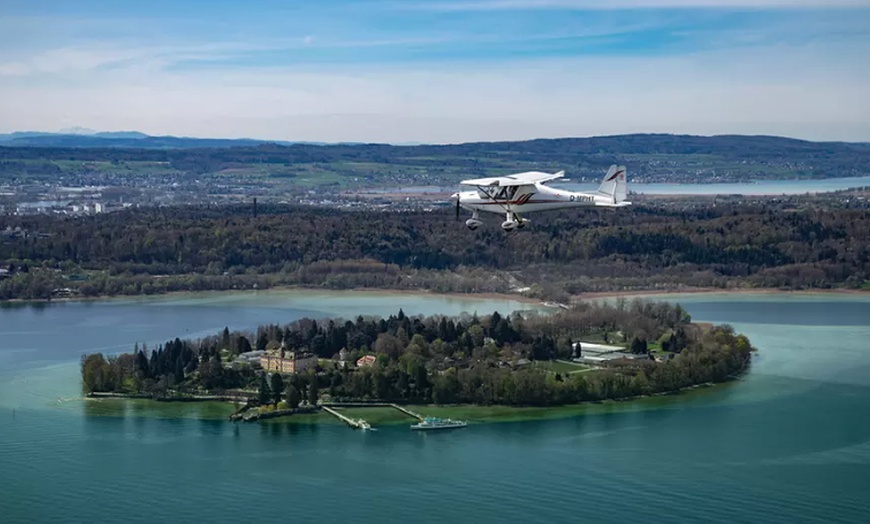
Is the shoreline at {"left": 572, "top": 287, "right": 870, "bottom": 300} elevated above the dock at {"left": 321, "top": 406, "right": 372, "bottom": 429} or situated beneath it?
elevated above

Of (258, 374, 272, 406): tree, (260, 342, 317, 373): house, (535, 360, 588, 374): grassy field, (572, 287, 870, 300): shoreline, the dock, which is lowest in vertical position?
the dock

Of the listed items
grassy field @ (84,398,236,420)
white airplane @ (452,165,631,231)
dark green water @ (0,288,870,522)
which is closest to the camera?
dark green water @ (0,288,870,522)

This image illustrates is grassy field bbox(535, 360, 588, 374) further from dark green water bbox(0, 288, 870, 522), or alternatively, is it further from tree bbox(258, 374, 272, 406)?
tree bbox(258, 374, 272, 406)

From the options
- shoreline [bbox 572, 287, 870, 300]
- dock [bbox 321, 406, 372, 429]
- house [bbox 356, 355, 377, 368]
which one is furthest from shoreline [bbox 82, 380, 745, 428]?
shoreline [bbox 572, 287, 870, 300]

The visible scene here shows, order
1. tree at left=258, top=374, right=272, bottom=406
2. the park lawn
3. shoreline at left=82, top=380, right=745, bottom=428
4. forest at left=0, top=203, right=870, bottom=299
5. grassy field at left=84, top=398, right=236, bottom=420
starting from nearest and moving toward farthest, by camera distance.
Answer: the park lawn
shoreline at left=82, top=380, right=745, bottom=428
grassy field at left=84, top=398, right=236, bottom=420
tree at left=258, top=374, right=272, bottom=406
forest at left=0, top=203, right=870, bottom=299

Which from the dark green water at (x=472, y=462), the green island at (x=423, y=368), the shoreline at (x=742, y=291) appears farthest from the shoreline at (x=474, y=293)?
the dark green water at (x=472, y=462)

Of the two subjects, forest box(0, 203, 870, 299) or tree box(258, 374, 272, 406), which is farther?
forest box(0, 203, 870, 299)

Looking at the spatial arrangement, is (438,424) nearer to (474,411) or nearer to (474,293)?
(474,411)
